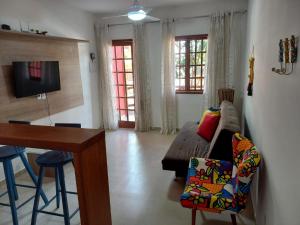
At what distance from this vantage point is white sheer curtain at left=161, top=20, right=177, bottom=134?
4.69m

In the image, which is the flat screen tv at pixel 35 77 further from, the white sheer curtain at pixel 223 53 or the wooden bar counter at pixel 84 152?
the white sheer curtain at pixel 223 53

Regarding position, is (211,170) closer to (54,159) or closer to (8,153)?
(54,159)

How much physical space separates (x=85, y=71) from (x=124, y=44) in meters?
1.09

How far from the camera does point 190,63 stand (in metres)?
4.85

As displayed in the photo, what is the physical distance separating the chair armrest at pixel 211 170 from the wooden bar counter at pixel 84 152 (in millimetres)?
1085

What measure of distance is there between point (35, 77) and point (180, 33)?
291 cm

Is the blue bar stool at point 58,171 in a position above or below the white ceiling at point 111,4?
below

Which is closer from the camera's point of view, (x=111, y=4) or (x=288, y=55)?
(x=288, y=55)

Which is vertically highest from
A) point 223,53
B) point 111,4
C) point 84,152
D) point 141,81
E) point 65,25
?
point 111,4

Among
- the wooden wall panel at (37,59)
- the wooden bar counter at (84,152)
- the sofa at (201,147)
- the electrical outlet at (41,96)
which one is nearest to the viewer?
the wooden bar counter at (84,152)

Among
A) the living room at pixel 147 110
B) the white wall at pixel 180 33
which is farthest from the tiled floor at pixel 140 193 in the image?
the white wall at pixel 180 33

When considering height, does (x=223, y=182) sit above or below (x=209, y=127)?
below

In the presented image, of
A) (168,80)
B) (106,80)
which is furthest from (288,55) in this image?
(106,80)

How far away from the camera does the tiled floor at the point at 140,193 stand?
91.6 inches
